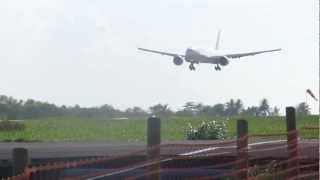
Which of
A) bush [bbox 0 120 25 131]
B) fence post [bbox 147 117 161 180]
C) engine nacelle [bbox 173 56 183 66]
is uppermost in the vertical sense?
engine nacelle [bbox 173 56 183 66]

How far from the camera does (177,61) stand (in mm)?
54375

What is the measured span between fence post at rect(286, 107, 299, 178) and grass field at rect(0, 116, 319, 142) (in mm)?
19707

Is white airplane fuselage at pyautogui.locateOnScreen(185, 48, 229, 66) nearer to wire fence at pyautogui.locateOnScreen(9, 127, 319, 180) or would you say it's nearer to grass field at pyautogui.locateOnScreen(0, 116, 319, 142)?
grass field at pyautogui.locateOnScreen(0, 116, 319, 142)

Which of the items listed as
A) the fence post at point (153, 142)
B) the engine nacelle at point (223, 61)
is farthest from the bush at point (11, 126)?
the fence post at point (153, 142)

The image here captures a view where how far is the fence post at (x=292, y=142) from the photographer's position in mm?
12741

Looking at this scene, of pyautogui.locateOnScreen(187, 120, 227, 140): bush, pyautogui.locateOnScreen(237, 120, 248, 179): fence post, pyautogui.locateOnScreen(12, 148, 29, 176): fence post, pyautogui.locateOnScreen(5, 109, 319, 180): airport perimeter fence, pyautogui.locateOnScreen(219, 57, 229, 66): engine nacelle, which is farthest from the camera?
pyautogui.locateOnScreen(219, 57, 229, 66): engine nacelle

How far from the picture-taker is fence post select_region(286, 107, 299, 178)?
41.8 ft

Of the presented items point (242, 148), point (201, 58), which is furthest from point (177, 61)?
point (242, 148)

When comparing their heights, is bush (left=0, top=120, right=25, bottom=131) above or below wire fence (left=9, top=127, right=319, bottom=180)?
above

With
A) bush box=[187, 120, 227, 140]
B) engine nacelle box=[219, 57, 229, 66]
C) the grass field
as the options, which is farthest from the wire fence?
engine nacelle box=[219, 57, 229, 66]

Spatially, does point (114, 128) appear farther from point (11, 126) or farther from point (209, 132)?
point (209, 132)

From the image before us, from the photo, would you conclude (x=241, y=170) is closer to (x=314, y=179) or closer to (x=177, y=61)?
(x=314, y=179)

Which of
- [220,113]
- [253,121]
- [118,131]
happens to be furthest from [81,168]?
[220,113]

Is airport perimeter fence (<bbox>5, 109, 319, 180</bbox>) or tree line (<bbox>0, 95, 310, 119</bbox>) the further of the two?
tree line (<bbox>0, 95, 310, 119</bbox>)
